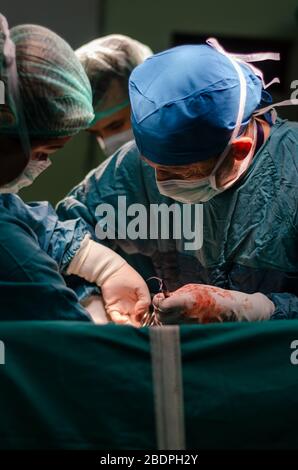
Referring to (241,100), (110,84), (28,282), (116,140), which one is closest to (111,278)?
(28,282)

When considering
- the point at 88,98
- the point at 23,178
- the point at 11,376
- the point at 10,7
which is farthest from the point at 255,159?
the point at 10,7

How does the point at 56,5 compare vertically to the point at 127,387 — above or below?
above

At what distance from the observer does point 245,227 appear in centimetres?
182

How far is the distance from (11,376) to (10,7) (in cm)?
194

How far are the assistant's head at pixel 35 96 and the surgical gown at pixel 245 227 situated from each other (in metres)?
0.45

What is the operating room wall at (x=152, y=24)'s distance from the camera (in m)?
3.00

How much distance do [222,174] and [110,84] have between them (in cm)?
89

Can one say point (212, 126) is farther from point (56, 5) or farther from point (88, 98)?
point (56, 5)

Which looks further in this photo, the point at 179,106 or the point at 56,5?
the point at 56,5

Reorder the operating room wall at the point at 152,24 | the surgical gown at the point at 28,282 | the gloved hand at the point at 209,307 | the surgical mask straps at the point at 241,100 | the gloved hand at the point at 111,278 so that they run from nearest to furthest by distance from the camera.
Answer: the surgical gown at the point at 28,282, the gloved hand at the point at 209,307, the surgical mask straps at the point at 241,100, the gloved hand at the point at 111,278, the operating room wall at the point at 152,24

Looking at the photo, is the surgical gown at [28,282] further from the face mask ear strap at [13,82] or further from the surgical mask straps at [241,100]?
the surgical mask straps at [241,100]

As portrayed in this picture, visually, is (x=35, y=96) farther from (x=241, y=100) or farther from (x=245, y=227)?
(x=245, y=227)

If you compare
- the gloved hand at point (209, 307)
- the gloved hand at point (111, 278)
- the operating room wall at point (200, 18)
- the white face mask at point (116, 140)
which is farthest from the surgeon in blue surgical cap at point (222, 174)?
the operating room wall at point (200, 18)

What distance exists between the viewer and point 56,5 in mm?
2941
